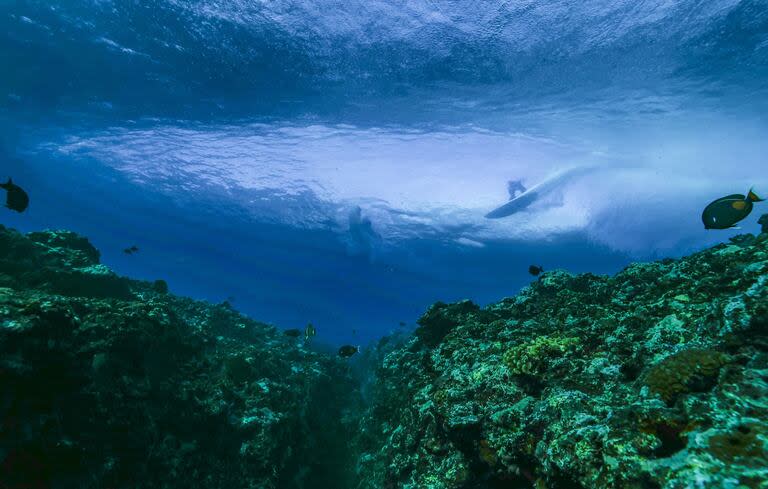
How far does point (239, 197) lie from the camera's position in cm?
3434

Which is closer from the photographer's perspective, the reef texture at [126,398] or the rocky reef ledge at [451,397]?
the rocky reef ledge at [451,397]

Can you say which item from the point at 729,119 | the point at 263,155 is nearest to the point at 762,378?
the point at 729,119

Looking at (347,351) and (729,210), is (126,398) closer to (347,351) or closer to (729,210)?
(347,351)

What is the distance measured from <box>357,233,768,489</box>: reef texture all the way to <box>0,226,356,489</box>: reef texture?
2.43 meters

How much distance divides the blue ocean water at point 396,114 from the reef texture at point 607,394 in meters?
9.45

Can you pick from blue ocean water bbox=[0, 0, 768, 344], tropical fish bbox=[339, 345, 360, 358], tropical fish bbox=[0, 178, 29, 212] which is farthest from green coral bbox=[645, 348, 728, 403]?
blue ocean water bbox=[0, 0, 768, 344]

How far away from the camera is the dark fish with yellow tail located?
12.2 feet

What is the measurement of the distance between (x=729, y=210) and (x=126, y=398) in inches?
315

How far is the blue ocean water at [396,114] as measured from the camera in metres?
12.5

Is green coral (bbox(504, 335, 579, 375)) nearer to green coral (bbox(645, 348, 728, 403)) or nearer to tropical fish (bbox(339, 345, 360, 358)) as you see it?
green coral (bbox(645, 348, 728, 403))

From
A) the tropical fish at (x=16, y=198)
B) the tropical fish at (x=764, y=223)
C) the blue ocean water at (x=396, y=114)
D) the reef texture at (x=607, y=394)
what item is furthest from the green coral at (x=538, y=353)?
the blue ocean water at (x=396, y=114)

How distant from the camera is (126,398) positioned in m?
4.96

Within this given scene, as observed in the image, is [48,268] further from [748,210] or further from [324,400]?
[748,210]

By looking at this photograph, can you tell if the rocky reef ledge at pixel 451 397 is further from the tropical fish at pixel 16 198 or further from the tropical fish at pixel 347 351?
the tropical fish at pixel 347 351
